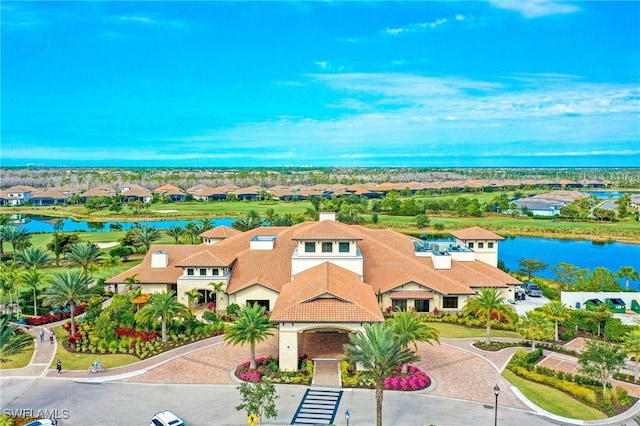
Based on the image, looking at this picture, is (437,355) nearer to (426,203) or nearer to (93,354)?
(93,354)

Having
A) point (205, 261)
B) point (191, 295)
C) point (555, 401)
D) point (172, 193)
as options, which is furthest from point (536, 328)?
point (172, 193)

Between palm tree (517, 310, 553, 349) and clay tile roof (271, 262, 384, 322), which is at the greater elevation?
clay tile roof (271, 262, 384, 322)

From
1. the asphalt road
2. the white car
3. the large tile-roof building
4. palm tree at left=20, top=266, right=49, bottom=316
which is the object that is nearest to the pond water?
palm tree at left=20, top=266, right=49, bottom=316

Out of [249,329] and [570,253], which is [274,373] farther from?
[570,253]

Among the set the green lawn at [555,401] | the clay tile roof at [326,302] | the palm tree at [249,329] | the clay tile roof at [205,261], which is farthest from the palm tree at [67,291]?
the green lawn at [555,401]

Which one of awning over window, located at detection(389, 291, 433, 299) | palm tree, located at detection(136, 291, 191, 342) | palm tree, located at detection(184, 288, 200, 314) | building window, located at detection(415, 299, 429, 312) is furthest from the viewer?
building window, located at detection(415, 299, 429, 312)

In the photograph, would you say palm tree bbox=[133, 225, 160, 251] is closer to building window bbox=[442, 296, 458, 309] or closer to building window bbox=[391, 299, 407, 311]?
building window bbox=[391, 299, 407, 311]

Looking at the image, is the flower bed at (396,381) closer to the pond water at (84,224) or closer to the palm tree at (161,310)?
the palm tree at (161,310)
